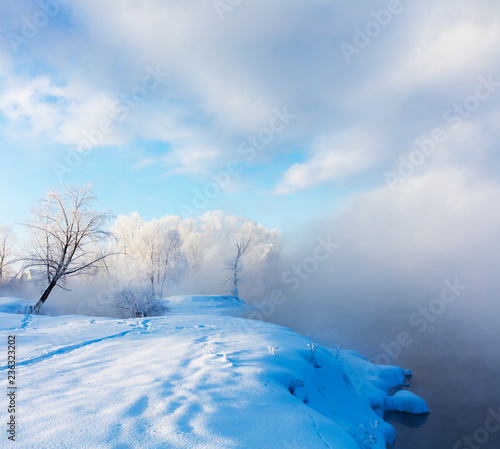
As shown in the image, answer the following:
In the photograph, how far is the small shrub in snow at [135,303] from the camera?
63.2 feet

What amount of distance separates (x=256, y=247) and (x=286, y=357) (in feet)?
151

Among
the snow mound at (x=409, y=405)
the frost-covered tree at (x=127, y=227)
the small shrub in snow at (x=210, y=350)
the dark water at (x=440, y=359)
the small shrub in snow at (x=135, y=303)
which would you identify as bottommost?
the dark water at (x=440, y=359)

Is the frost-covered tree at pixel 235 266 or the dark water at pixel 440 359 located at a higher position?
the frost-covered tree at pixel 235 266

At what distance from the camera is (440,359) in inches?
792

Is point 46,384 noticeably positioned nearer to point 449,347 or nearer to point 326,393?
point 326,393

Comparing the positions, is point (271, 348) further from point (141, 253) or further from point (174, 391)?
point (141, 253)

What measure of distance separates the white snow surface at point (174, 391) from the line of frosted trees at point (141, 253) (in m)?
6.46

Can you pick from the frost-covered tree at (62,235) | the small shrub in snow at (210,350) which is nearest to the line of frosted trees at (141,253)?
the frost-covered tree at (62,235)

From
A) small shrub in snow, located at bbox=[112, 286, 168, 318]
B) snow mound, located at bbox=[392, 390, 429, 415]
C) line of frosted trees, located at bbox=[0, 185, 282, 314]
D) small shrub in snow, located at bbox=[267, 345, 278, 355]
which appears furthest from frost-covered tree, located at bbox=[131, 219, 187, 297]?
small shrub in snow, located at bbox=[267, 345, 278, 355]

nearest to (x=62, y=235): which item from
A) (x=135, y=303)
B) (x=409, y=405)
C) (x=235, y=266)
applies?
(x=135, y=303)

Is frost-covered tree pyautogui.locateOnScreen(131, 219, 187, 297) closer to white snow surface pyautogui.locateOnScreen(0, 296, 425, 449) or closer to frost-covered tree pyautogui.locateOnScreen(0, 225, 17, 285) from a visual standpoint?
frost-covered tree pyautogui.locateOnScreen(0, 225, 17, 285)

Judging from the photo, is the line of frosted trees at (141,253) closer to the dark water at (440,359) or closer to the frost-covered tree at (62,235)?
the frost-covered tree at (62,235)

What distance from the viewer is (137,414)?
11.2ft

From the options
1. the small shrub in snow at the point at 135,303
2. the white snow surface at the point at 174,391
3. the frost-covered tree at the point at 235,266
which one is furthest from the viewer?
the frost-covered tree at the point at 235,266
